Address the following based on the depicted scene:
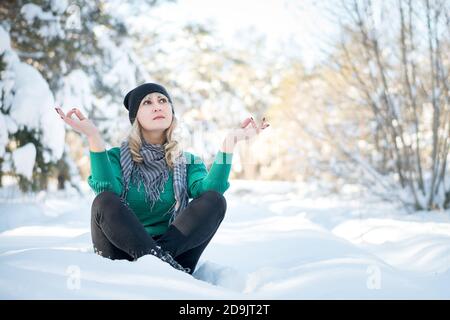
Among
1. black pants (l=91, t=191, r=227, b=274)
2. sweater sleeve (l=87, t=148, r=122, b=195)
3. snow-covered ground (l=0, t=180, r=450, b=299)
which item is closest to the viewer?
snow-covered ground (l=0, t=180, r=450, b=299)

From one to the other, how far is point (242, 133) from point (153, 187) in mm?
558

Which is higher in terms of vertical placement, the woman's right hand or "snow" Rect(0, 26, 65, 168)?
"snow" Rect(0, 26, 65, 168)

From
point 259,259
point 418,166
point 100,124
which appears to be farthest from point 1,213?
point 418,166

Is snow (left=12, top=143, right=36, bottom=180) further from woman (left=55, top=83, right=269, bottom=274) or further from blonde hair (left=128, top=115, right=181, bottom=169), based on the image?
blonde hair (left=128, top=115, right=181, bottom=169)

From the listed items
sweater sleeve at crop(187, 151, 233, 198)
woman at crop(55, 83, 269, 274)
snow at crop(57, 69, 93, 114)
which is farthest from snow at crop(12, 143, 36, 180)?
sweater sleeve at crop(187, 151, 233, 198)

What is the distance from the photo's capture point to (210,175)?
2.06 metres

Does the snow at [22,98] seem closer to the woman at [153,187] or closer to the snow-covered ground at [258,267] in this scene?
the snow-covered ground at [258,267]

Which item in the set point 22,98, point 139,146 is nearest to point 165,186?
point 139,146

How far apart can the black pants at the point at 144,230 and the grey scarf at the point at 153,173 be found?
21 cm

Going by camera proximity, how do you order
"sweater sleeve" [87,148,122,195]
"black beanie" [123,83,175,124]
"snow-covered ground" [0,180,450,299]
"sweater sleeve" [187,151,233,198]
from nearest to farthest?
1. "snow-covered ground" [0,180,450,299]
2. "sweater sleeve" [87,148,122,195]
3. "sweater sleeve" [187,151,233,198]
4. "black beanie" [123,83,175,124]

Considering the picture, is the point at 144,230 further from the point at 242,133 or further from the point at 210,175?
the point at 242,133

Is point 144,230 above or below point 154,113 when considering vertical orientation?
below

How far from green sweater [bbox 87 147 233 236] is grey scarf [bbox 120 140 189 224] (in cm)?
3

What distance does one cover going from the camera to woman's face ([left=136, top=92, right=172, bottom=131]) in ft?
7.20
